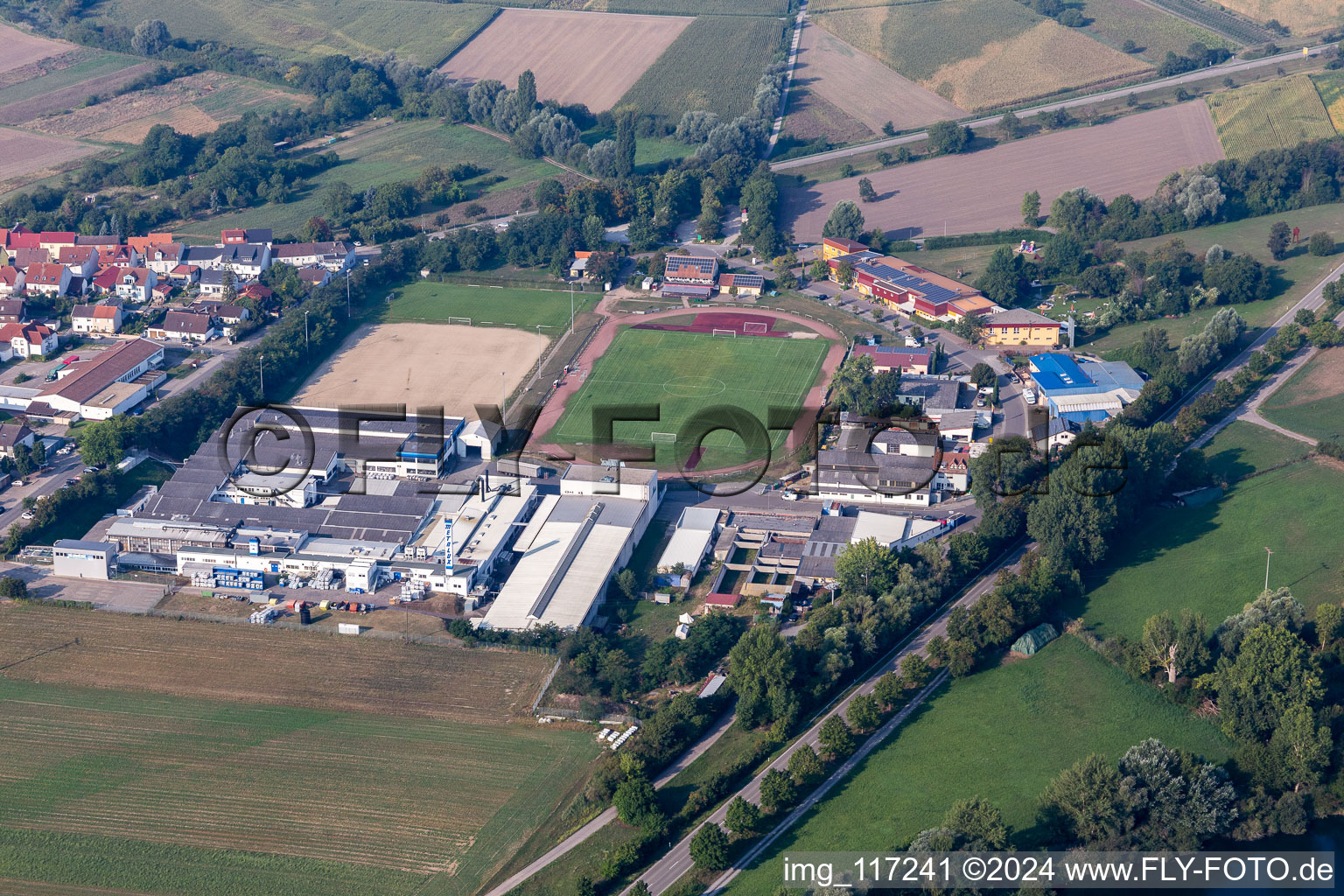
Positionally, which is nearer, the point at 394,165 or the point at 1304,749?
the point at 1304,749

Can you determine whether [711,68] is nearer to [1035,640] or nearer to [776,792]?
[1035,640]

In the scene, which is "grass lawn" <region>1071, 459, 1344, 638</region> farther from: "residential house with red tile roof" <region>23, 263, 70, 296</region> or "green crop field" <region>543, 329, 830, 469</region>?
"residential house with red tile roof" <region>23, 263, 70, 296</region>

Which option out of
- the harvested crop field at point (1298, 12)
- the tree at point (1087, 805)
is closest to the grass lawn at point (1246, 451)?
the tree at point (1087, 805)

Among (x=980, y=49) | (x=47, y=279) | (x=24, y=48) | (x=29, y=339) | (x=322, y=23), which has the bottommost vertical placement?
(x=29, y=339)

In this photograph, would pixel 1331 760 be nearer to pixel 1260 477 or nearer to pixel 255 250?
pixel 1260 477

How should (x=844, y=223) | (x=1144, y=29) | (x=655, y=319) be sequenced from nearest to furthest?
1. (x=655, y=319)
2. (x=844, y=223)
3. (x=1144, y=29)

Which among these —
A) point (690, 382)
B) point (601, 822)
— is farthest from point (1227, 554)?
point (690, 382)

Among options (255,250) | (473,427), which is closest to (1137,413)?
(473,427)
